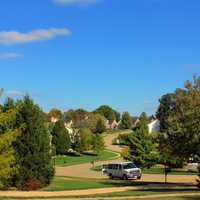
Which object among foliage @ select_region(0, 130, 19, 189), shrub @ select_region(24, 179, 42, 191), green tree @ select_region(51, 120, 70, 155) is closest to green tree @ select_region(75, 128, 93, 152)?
green tree @ select_region(51, 120, 70, 155)

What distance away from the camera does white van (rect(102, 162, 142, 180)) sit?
169ft

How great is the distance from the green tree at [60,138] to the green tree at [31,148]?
61352mm

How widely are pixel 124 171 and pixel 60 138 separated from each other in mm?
43757

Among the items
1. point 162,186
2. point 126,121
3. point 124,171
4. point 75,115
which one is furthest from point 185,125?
point 126,121

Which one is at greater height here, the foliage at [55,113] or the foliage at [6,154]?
the foliage at [55,113]

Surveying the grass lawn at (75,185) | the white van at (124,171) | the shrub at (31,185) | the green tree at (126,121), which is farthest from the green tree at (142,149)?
the green tree at (126,121)

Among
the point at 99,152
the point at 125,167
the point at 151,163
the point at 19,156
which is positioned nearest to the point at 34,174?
the point at 19,156

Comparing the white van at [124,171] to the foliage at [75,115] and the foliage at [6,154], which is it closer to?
the foliage at [6,154]

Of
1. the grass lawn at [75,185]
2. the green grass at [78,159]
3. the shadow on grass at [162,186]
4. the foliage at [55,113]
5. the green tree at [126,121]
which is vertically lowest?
the shadow on grass at [162,186]

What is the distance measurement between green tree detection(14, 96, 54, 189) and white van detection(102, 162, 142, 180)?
751 inches

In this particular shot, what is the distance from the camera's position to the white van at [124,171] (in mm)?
51656

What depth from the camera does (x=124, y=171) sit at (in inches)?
2052

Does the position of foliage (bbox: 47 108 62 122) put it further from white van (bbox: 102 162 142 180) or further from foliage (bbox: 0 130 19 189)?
foliage (bbox: 0 130 19 189)

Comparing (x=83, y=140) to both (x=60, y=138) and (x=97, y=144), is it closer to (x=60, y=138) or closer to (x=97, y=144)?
(x=97, y=144)
